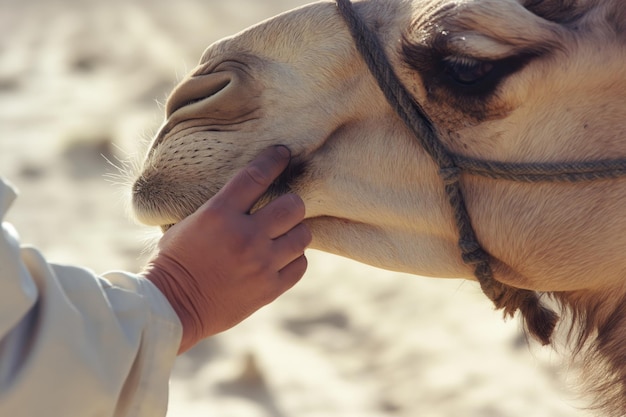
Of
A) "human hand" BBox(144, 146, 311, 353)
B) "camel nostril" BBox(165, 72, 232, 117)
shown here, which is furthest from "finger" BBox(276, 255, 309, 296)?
"camel nostril" BBox(165, 72, 232, 117)

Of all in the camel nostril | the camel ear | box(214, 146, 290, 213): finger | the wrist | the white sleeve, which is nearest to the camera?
the white sleeve

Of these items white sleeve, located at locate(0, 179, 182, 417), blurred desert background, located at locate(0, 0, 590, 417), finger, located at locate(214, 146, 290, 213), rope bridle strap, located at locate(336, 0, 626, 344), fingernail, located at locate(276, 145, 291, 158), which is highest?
white sleeve, located at locate(0, 179, 182, 417)

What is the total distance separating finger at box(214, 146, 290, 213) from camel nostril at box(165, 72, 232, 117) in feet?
0.68

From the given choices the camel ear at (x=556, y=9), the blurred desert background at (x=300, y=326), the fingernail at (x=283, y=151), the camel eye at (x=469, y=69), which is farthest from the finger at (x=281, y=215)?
the camel ear at (x=556, y=9)

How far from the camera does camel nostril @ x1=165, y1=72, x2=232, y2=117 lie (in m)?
1.94

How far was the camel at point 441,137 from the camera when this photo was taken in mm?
1758

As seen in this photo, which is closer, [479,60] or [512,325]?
[479,60]

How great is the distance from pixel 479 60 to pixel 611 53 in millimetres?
247

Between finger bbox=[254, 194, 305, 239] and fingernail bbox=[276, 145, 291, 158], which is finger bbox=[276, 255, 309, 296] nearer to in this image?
finger bbox=[254, 194, 305, 239]

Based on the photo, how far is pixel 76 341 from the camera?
1344 mm

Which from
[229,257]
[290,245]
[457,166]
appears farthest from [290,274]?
[457,166]

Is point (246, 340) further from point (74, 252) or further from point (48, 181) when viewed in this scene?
point (48, 181)

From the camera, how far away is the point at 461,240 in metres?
1.85

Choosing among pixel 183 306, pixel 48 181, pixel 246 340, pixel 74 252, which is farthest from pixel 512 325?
pixel 48 181
